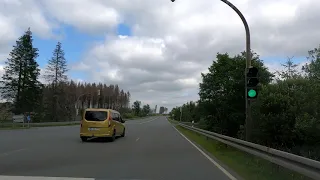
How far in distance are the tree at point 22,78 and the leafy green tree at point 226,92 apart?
58.2m

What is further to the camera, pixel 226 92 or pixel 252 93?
pixel 226 92

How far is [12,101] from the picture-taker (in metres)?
79.8

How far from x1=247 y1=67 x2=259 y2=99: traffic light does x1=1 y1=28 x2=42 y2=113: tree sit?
233 ft

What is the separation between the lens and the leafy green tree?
85.1 ft

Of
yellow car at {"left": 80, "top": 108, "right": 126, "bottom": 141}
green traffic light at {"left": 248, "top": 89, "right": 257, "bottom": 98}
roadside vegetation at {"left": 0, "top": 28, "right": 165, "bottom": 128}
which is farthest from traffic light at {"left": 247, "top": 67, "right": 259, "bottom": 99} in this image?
roadside vegetation at {"left": 0, "top": 28, "right": 165, "bottom": 128}

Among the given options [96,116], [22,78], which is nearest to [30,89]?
[22,78]

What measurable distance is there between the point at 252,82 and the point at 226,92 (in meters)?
12.5

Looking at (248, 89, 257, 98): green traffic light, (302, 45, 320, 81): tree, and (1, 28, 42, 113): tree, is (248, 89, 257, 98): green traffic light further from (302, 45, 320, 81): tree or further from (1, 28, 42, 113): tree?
(1, 28, 42, 113): tree

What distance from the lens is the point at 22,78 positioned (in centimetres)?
8012

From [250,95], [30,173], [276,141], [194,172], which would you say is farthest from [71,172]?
[276,141]

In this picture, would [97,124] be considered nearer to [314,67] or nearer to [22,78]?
[314,67]

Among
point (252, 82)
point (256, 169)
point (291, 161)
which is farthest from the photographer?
point (252, 82)

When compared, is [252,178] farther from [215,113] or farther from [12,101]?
[12,101]

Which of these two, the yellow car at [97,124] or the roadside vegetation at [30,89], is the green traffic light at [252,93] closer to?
the yellow car at [97,124]
